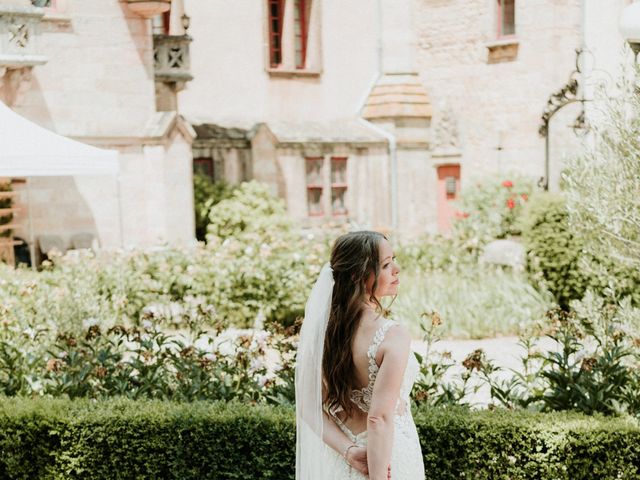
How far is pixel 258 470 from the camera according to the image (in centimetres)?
560

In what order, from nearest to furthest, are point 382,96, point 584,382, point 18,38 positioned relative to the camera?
point 584,382 < point 18,38 < point 382,96

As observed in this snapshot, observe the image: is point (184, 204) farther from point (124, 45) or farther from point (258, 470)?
point (258, 470)

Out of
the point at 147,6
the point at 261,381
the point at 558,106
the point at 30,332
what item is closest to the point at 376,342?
the point at 261,381

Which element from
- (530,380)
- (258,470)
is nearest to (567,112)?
(530,380)

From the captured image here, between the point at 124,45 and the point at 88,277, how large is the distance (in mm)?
5435

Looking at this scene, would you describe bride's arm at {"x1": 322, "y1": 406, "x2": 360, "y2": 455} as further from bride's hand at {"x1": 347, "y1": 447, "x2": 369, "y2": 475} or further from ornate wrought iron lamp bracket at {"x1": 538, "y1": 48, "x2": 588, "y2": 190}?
ornate wrought iron lamp bracket at {"x1": 538, "y1": 48, "x2": 588, "y2": 190}

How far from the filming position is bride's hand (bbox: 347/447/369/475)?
3.85 m

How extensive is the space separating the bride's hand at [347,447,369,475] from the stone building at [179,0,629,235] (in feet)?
45.8

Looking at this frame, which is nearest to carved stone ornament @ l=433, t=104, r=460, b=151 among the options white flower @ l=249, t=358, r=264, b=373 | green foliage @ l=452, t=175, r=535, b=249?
green foliage @ l=452, t=175, r=535, b=249

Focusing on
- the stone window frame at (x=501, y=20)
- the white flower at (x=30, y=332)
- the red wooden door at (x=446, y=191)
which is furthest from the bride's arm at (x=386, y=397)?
the red wooden door at (x=446, y=191)

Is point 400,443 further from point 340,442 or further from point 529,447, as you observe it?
point 529,447

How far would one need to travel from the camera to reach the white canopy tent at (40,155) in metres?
9.95

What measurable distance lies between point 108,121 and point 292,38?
5.40 metres

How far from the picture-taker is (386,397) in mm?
3699
